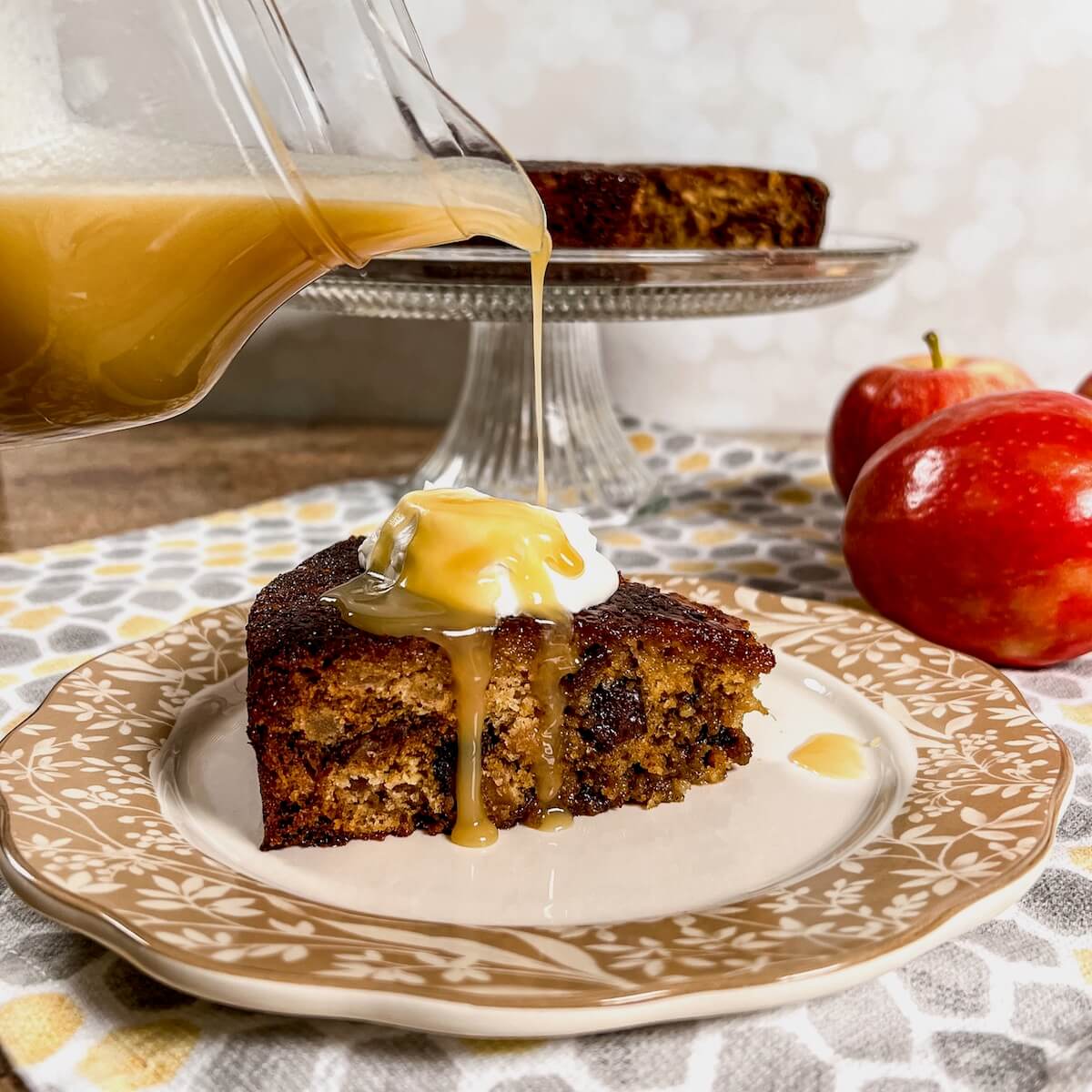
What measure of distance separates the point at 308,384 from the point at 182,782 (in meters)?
1.66

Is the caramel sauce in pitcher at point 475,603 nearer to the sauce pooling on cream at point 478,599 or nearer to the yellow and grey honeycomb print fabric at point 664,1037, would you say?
the sauce pooling on cream at point 478,599

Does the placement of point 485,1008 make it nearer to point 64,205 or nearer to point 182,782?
point 182,782

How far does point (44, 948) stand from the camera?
0.85 m

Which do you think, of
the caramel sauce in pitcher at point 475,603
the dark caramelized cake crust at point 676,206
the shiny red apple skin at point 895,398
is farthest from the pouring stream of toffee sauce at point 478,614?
the shiny red apple skin at point 895,398

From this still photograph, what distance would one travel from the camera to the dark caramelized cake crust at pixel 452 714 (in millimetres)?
1015

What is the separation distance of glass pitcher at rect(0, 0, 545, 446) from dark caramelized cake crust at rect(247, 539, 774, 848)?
0.26 m

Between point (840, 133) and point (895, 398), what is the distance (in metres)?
0.81

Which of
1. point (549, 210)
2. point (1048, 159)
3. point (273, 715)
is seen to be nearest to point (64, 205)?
point (273, 715)

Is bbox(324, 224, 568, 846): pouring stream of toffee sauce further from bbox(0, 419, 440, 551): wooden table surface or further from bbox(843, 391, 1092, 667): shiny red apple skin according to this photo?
bbox(0, 419, 440, 551): wooden table surface

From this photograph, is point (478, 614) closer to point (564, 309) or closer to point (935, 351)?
point (564, 309)

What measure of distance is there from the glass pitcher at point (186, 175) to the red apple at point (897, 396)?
A: 1029 mm

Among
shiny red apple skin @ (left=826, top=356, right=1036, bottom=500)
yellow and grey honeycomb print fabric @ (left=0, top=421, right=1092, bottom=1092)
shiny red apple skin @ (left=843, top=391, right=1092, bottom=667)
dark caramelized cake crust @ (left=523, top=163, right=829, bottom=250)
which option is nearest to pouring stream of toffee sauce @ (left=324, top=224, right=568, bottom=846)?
yellow and grey honeycomb print fabric @ (left=0, top=421, right=1092, bottom=1092)

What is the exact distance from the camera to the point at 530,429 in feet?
6.82

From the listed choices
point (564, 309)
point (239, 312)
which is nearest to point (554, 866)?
point (239, 312)
